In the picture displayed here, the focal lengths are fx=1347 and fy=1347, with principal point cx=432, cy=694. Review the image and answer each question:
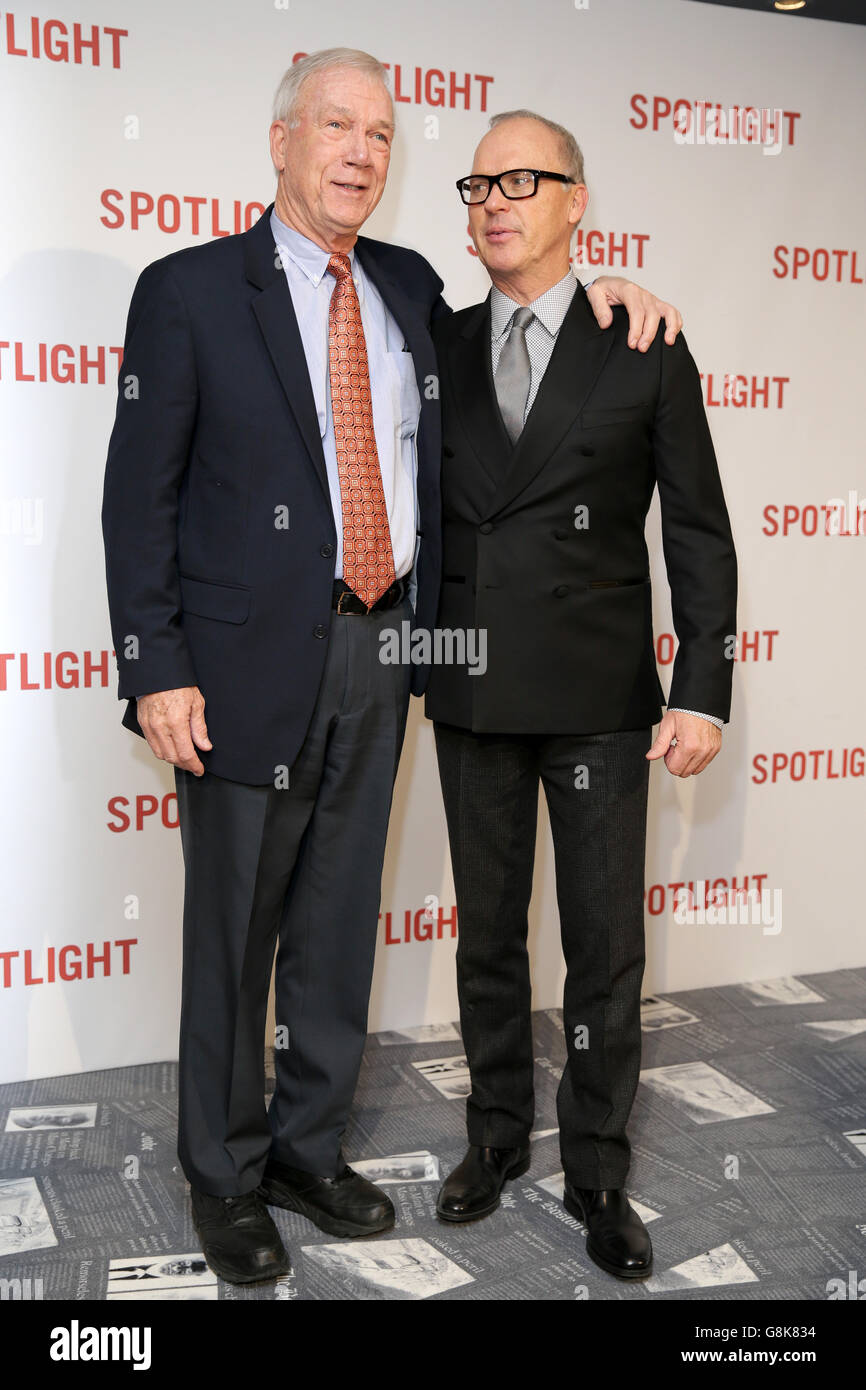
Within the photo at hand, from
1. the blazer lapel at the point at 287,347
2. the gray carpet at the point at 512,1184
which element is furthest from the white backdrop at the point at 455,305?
the blazer lapel at the point at 287,347

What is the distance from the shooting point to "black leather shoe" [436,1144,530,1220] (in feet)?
8.00

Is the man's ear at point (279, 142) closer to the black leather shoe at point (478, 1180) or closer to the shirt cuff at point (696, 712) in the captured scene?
the shirt cuff at point (696, 712)

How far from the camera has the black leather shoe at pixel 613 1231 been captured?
227 centimetres

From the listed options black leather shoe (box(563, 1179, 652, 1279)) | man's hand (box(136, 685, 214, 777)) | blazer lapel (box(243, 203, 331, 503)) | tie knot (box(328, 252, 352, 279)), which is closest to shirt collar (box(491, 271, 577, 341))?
tie knot (box(328, 252, 352, 279))

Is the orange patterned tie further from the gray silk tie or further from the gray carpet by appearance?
the gray carpet

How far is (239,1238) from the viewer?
228cm

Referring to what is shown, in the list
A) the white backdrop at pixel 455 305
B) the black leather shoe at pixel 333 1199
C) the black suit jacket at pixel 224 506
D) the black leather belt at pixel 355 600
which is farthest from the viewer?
the white backdrop at pixel 455 305

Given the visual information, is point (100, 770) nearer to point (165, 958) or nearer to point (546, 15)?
point (165, 958)

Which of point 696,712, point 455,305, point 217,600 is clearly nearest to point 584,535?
point 696,712

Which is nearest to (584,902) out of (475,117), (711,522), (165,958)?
(711,522)

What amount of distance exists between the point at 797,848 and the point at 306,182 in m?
2.41

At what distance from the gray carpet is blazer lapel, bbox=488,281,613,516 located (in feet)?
4.25

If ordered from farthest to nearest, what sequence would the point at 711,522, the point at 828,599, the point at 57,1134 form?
the point at 828,599 < the point at 57,1134 < the point at 711,522

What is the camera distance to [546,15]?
3230mm
